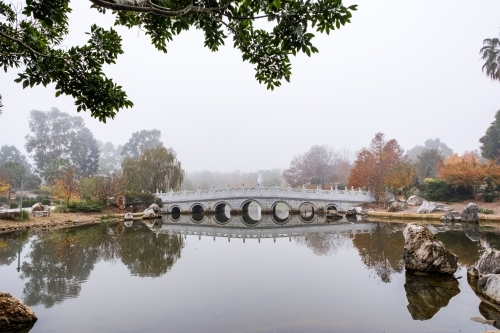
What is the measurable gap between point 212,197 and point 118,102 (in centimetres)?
2164

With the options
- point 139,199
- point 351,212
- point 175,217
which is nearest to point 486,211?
point 351,212

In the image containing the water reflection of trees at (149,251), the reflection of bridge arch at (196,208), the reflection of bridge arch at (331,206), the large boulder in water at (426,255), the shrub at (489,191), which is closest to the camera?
the large boulder in water at (426,255)

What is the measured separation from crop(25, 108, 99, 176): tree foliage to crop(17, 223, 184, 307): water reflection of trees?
1343 inches

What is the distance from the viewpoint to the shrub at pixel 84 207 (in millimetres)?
19938

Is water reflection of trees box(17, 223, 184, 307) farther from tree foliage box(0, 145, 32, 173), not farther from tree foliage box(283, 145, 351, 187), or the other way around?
tree foliage box(0, 145, 32, 173)

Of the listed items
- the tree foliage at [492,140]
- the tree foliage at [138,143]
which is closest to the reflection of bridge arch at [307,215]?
the tree foliage at [492,140]

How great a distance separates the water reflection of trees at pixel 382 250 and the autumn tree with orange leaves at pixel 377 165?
361 inches

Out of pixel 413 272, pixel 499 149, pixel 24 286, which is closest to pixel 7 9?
pixel 24 286

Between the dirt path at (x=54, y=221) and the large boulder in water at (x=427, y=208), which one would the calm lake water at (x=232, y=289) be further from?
the large boulder in water at (x=427, y=208)

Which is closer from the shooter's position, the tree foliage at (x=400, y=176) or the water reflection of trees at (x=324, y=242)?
the water reflection of trees at (x=324, y=242)

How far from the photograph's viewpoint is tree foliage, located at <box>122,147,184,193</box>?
26462 mm

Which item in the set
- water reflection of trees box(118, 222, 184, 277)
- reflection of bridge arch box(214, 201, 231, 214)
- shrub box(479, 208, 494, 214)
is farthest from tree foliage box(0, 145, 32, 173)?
shrub box(479, 208, 494, 214)

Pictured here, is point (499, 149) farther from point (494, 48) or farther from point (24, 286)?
point (24, 286)

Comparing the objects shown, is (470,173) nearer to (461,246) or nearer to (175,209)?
(461,246)
